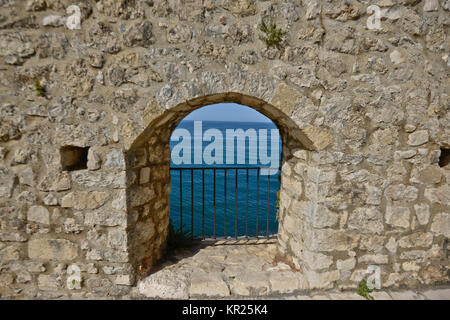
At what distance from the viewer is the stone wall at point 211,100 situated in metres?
2.08

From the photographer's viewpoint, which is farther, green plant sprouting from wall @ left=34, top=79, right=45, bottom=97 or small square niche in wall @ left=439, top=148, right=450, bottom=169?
small square niche in wall @ left=439, top=148, right=450, bottom=169

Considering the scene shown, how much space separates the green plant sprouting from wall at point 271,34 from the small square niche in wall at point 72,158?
1.95m

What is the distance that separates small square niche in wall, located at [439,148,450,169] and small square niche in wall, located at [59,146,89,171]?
137 inches

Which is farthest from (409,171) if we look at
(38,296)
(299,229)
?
(38,296)

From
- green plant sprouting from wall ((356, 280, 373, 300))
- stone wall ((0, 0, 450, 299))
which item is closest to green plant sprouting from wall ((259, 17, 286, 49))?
stone wall ((0, 0, 450, 299))

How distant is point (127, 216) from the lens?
221 cm

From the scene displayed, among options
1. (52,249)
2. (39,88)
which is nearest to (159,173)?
(52,249)

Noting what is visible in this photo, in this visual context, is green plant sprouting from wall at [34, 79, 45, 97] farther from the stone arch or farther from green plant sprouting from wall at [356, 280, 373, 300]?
green plant sprouting from wall at [356, 280, 373, 300]

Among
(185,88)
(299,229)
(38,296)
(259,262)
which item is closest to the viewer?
(185,88)

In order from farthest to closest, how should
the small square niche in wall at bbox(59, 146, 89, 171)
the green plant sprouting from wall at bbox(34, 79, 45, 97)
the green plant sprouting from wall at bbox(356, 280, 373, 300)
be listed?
the green plant sprouting from wall at bbox(356, 280, 373, 300) → the small square niche in wall at bbox(59, 146, 89, 171) → the green plant sprouting from wall at bbox(34, 79, 45, 97)

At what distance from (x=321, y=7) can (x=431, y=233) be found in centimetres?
A: 237

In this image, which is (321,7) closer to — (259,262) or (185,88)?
(185,88)

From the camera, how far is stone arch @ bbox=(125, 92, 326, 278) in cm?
223

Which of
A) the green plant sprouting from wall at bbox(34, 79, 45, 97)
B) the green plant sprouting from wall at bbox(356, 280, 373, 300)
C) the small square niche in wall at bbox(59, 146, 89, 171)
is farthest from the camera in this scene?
the green plant sprouting from wall at bbox(356, 280, 373, 300)
